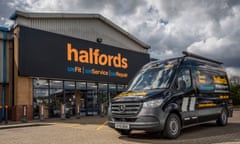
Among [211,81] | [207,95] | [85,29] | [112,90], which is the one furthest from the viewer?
[112,90]

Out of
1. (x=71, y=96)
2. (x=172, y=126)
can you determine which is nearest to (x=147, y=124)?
(x=172, y=126)

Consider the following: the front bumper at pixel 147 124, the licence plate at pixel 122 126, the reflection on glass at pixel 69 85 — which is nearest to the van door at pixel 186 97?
the front bumper at pixel 147 124

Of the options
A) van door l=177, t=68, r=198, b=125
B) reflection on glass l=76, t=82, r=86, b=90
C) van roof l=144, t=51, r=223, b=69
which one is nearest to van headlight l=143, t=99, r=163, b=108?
van door l=177, t=68, r=198, b=125

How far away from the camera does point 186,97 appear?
8.03m

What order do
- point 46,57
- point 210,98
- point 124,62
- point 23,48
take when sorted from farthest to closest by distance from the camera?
point 124,62 → point 46,57 → point 23,48 → point 210,98

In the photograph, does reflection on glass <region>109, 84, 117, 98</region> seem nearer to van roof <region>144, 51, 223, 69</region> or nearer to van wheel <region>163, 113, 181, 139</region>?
van roof <region>144, 51, 223, 69</region>

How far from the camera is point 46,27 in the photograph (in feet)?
57.2

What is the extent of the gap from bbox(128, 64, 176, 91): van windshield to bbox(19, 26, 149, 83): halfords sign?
365 inches

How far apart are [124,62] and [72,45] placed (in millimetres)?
5788

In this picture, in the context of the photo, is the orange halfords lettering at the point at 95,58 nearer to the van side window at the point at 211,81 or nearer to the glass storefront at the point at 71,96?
the glass storefront at the point at 71,96

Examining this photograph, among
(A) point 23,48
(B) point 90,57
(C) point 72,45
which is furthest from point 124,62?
(A) point 23,48

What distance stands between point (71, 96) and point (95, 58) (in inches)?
143

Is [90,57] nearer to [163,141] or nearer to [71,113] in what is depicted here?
[71,113]

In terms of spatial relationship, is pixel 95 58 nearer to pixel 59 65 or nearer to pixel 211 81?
pixel 59 65
